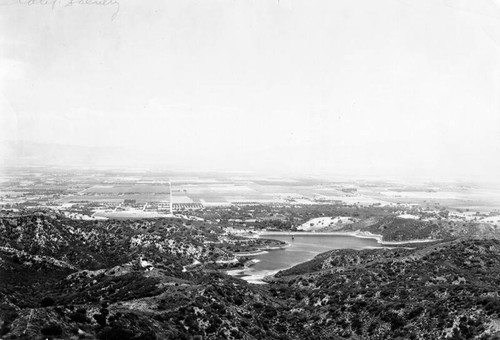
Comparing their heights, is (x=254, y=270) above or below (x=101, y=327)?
below

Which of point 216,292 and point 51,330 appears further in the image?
point 216,292

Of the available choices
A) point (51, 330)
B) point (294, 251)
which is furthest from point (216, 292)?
point (294, 251)

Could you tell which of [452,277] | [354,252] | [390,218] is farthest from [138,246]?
[390,218]

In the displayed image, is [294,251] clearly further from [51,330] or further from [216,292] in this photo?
[51,330]

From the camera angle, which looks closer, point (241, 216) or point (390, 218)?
point (390, 218)

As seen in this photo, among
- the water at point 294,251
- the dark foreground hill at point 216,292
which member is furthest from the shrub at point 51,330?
the water at point 294,251

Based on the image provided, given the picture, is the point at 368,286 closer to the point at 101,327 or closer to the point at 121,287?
the point at 121,287
